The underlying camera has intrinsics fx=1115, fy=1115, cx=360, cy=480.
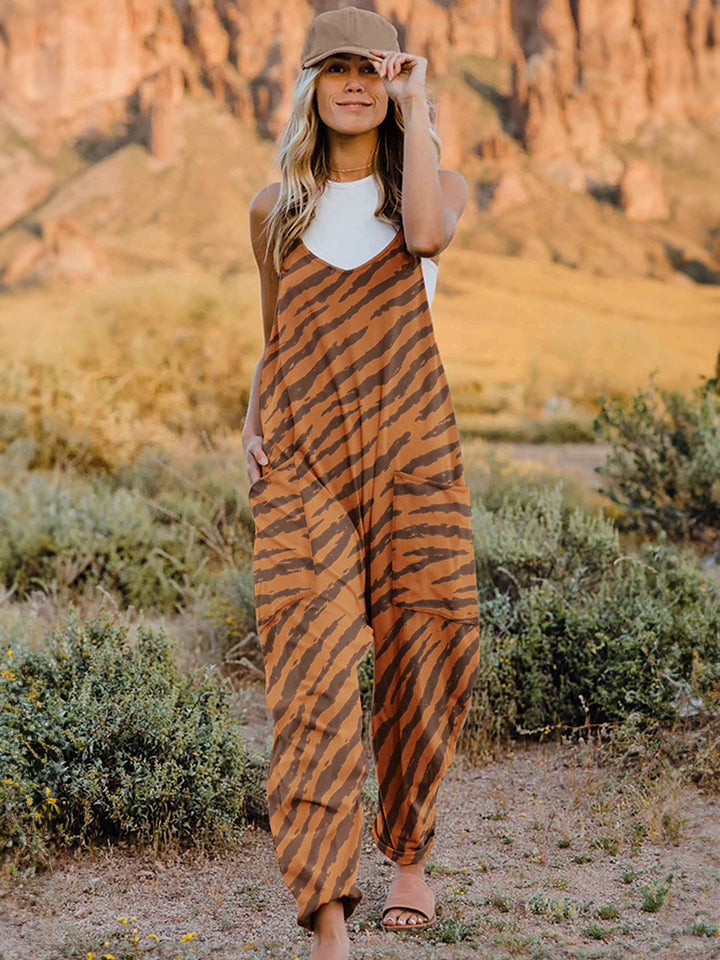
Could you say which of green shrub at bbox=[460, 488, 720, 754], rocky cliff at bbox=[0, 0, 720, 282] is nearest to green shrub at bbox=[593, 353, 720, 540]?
green shrub at bbox=[460, 488, 720, 754]

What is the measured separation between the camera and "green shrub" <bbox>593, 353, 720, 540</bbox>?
6.77 m

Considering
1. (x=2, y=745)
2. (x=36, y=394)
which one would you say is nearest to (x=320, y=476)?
(x=2, y=745)

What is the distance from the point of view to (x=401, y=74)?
99.5 inches

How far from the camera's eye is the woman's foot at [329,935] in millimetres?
2342

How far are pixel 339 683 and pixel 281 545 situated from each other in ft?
1.10

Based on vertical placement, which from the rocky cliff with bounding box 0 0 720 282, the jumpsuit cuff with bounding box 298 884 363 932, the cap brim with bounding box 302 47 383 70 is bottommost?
the jumpsuit cuff with bounding box 298 884 363 932

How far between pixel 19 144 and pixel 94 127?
6.47 meters

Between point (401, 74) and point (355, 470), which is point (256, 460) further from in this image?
point (401, 74)

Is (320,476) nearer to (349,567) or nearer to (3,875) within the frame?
(349,567)

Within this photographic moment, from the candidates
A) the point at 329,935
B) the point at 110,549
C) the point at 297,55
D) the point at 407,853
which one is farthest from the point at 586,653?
the point at 297,55

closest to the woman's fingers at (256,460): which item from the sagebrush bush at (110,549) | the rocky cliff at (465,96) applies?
the sagebrush bush at (110,549)

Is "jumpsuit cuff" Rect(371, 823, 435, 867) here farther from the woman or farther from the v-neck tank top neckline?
the v-neck tank top neckline

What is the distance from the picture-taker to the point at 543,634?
14.2 feet

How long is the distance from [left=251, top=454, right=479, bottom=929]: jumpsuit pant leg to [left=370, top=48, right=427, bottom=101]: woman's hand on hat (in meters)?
0.86
